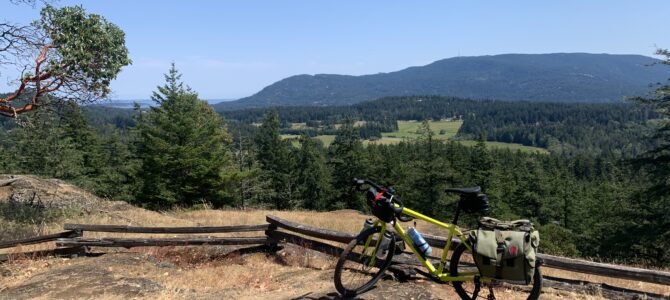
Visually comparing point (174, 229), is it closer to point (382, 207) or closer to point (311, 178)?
point (382, 207)

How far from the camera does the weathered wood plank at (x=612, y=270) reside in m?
5.44

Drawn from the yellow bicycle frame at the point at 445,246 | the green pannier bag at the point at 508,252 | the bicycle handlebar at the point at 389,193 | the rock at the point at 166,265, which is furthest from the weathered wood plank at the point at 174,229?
the green pannier bag at the point at 508,252

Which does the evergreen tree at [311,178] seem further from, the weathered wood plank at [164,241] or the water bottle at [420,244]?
the water bottle at [420,244]

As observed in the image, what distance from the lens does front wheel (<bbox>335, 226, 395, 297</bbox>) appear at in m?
5.66

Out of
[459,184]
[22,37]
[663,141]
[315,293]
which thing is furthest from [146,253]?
[459,184]

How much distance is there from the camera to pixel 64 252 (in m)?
8.86

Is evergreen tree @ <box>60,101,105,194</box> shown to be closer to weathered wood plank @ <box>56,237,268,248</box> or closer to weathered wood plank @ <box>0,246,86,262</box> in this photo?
weathered wood plank @ <box>0,246,86,262</box>

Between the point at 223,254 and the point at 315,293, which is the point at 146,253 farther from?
the point at 315,293

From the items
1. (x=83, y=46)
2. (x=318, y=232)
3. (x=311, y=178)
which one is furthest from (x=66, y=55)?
(x=311, y=178)

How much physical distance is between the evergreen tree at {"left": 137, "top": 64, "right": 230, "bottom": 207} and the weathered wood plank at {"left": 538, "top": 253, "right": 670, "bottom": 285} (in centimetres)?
2449

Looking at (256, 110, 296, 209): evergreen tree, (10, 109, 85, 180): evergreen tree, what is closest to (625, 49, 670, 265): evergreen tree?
(256, 110, 296, 209): evergreen tree

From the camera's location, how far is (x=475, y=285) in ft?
17.6

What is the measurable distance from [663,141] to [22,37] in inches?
1056

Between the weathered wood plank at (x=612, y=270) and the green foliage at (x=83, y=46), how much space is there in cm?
1042
